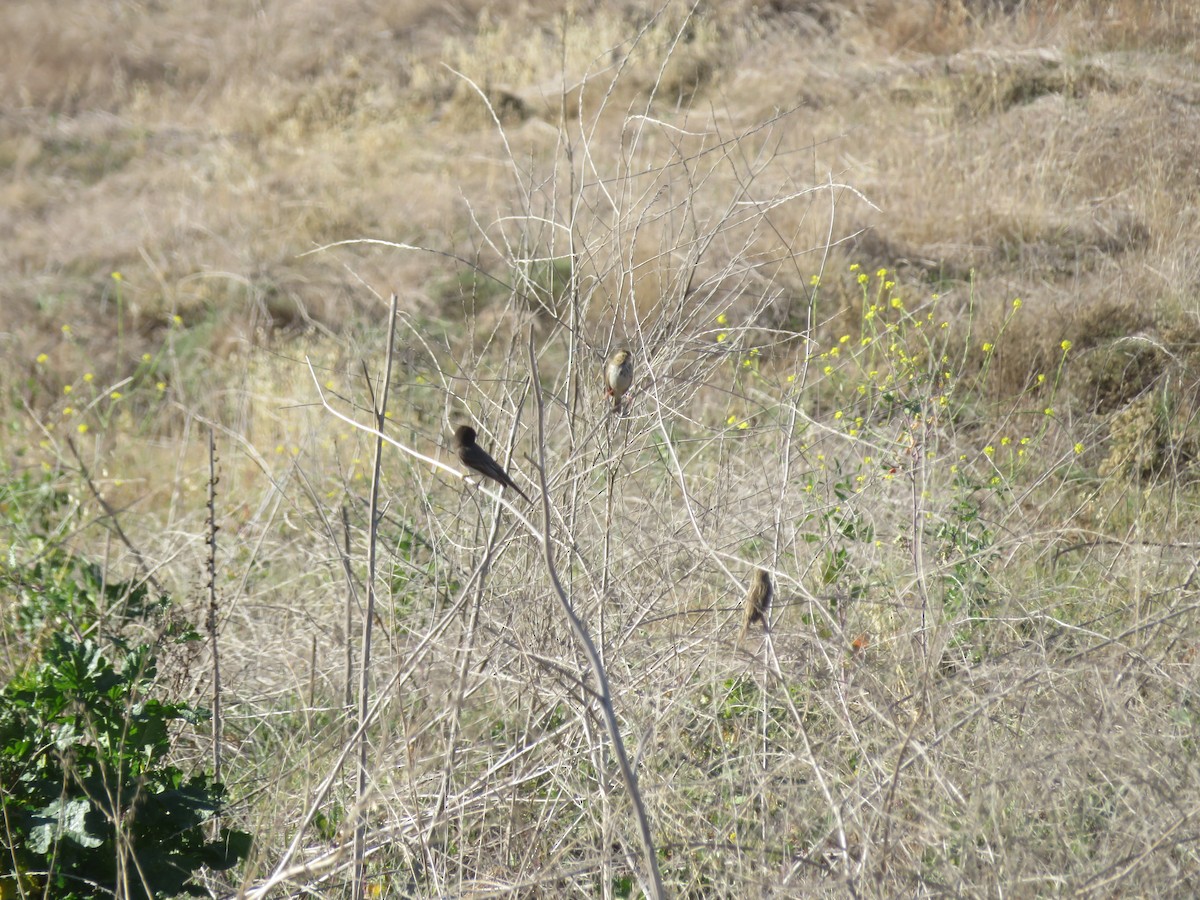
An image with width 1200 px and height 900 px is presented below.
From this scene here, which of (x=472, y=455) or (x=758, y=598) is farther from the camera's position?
(x=472, y=455)

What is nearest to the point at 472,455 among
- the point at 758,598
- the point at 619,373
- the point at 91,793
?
the point at 619,373

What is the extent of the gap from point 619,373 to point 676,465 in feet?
2.42

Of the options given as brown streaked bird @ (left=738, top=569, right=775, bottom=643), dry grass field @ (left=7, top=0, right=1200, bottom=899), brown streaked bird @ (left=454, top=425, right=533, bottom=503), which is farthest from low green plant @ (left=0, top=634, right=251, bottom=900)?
brown streaked bird @ (left=738, top=569, right=775, bottom=643)

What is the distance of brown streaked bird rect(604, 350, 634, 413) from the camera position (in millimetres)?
3291

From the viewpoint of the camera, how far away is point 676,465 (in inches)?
105

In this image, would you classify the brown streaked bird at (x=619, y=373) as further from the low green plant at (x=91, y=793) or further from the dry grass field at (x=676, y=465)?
the low green plant at (x=91, y=793)

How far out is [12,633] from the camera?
3873 millimetres

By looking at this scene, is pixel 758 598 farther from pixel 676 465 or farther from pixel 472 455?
pixel 472 455

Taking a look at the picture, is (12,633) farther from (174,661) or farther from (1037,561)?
(1037,561)

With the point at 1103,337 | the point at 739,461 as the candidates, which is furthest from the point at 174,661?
the point at 1103,337

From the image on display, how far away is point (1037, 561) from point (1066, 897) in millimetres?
1938

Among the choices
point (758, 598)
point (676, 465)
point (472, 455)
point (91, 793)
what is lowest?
point (91, 793)

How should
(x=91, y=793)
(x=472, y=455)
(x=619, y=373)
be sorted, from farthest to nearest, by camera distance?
(x=619, y=373) < (x=472, y=455) < (x=91, y=793)

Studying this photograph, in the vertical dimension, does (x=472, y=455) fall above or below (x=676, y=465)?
below
